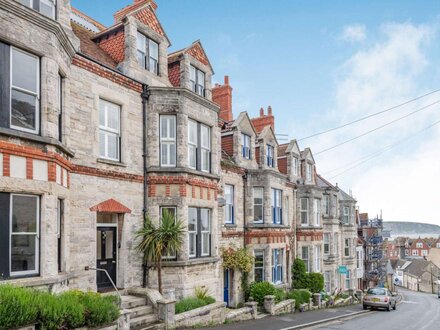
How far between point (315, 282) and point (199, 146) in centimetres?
1596

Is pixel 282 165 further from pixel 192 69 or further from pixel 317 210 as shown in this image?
pixel 192 69

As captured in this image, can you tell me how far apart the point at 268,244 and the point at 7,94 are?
17565 mm

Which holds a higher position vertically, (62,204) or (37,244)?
(62,204)

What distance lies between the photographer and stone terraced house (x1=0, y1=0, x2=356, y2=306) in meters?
9.86

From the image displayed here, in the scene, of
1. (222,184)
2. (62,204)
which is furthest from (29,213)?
(222,184)

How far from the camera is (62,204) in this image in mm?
11656

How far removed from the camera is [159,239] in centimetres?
1447

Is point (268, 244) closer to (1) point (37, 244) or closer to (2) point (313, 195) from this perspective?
(2) point (313, 195)

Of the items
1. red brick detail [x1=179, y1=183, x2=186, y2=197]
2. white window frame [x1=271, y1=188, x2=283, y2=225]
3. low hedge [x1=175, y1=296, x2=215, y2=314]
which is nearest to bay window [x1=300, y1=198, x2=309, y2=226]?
white window frame [x1=271, y1=188, x2=283, y2=225]

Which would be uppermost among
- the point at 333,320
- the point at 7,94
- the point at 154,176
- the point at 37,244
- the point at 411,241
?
the point at 7,94

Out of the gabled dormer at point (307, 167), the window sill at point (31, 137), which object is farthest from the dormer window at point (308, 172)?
the window sill at point (31, 137)

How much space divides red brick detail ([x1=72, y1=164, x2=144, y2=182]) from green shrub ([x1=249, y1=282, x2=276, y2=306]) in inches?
391

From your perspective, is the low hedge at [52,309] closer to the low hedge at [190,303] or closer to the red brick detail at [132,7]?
the low hedge at [190,303]

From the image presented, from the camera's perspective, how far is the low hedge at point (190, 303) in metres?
14.2
